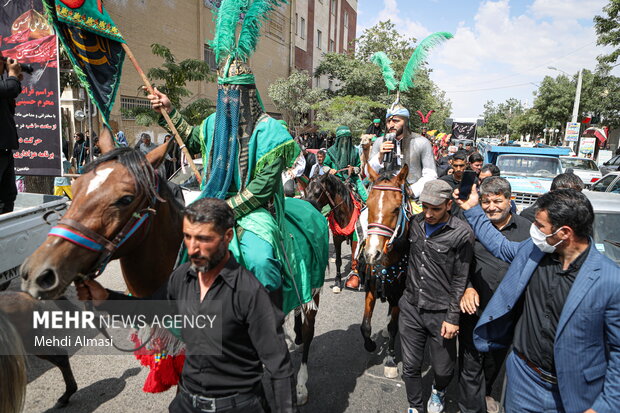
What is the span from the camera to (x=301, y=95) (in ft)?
84.9

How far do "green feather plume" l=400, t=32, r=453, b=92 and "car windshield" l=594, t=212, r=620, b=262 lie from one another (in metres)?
3.14

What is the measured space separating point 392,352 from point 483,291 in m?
1.39

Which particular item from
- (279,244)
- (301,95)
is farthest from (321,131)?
(279,244)

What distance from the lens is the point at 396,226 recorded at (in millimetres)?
3744

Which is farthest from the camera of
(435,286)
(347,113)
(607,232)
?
(347,113)

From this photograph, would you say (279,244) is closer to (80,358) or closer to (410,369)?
(410,369)

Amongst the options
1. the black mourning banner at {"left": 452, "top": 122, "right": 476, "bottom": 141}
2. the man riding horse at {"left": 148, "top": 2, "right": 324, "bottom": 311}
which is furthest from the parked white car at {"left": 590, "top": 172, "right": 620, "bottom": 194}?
the black mourning banner at {"left": 452, "top": 122, "right": 476, "bottom": 141}

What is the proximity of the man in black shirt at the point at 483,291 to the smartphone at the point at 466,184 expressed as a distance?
29 cm

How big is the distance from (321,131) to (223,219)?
73.0ft

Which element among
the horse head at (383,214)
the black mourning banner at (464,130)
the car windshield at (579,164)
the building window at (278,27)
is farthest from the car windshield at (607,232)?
the black mourning banner at (464,130)

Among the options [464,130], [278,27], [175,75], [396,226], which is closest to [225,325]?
[396,226]

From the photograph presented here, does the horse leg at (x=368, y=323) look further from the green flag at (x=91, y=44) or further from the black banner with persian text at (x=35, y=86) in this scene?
A: the black banner with persian text at (x=35, y=86)

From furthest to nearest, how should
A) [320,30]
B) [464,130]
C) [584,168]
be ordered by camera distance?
1. [464,130]
2. [320,30]
3. [584,168]

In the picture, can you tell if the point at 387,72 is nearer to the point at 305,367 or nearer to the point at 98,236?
the point at 305,367
